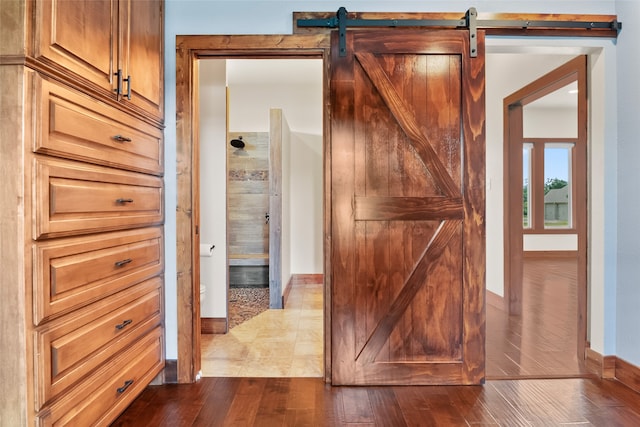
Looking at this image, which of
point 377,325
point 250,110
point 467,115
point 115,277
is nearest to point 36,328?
point 115,277

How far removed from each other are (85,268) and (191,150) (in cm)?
98

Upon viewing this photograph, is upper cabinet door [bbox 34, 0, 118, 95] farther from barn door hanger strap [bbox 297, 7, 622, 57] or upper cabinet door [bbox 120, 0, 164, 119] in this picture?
barn door hanger strap [bbox 297, 7, 622, 57]

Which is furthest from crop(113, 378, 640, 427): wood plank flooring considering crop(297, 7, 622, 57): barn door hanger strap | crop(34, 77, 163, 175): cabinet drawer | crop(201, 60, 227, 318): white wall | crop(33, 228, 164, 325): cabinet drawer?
crop(297, 7, 622, 57): barn door hanger strap

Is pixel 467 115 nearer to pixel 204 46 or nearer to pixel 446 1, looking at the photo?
pixel 446 1

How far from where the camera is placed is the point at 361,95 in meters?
2.19

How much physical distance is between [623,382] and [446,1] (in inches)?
98.3

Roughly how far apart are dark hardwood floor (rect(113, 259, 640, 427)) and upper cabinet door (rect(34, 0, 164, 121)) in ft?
5.15

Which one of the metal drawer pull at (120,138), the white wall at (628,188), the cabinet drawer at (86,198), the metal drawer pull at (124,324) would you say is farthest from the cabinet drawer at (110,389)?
the white wall at (628,188)

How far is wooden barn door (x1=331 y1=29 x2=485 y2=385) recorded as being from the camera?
2.19 metres

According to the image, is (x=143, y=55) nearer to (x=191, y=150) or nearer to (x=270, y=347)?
(x=191, y=150)

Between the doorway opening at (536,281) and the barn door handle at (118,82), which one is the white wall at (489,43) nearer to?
the doorway opening at (536,281)

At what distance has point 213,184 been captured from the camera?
10.3 ft

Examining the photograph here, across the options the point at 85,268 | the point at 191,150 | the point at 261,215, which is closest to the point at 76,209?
the point at 85,268

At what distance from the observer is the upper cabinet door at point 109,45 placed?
51.8 inches
